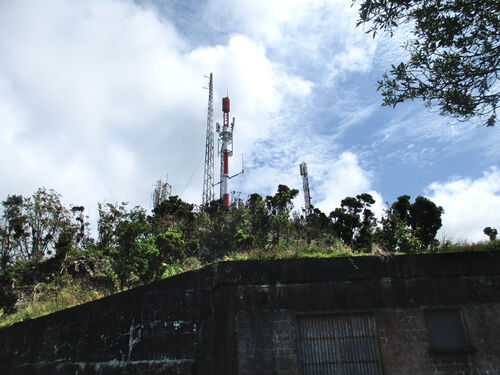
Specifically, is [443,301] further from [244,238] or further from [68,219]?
[68,219]

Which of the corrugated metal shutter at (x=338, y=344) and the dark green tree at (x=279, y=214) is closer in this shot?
the corrugated metal shutter at (x=338, y=344)

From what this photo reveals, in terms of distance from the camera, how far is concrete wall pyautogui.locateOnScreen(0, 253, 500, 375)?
717cm

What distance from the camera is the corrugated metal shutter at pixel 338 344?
7188mm

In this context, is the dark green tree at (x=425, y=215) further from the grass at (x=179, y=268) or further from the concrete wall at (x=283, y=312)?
the concrete wall at (x=283, y=312)

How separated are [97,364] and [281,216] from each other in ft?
37.7

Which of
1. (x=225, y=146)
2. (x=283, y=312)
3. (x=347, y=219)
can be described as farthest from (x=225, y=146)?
(x=283, y=312)

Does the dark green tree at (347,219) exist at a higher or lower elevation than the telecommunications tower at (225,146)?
lower

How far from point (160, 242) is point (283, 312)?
7.65 m

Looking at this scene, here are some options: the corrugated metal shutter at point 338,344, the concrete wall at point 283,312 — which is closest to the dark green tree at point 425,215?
the concrete wall at point 283,312

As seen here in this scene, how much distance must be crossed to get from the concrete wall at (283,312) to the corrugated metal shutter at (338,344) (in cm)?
18

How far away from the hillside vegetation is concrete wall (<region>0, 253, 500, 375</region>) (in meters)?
0.70

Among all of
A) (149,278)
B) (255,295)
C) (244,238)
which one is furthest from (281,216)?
(255,295)

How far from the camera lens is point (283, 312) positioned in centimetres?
754

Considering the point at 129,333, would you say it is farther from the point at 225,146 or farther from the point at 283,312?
the point at 225,146
